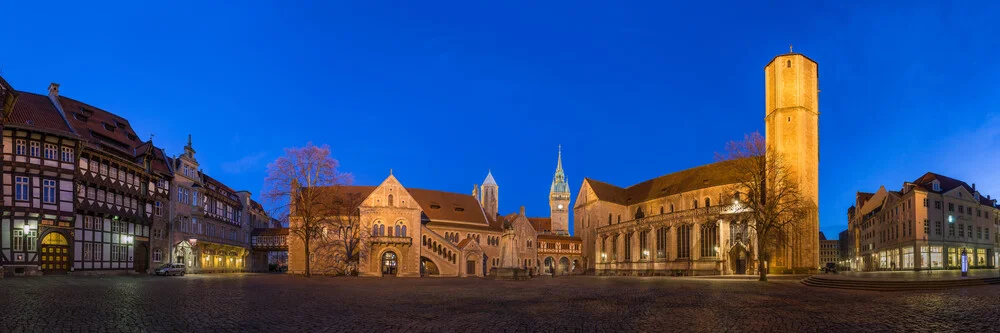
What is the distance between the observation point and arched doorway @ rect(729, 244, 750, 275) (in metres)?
65.8

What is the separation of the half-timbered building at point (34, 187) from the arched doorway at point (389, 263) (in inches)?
1299

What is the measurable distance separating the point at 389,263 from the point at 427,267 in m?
4.65

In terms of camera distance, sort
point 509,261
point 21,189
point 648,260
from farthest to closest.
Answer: point 648,260
point 509,261
point 21,189

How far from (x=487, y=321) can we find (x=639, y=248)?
67022 mm

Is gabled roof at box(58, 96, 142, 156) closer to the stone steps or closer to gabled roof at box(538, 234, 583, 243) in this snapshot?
the stone steps

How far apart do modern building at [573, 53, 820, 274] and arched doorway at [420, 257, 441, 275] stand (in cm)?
2474

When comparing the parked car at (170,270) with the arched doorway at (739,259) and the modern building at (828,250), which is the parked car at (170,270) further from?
the modern building at (828,250)

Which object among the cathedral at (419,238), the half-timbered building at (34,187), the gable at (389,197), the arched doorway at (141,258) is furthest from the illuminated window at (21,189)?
the gable at (389,197)

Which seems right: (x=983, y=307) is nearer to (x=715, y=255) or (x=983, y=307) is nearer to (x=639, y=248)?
(x=715, y=255)

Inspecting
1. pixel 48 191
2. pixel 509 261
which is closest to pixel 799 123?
pixel 509 261

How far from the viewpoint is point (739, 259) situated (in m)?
66.2

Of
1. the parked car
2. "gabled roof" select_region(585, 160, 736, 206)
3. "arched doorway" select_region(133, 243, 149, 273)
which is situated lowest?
the parked car

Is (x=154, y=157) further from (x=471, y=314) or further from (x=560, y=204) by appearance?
(x=560, y=204)

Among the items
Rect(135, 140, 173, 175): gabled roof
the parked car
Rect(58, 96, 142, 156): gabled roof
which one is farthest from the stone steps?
Rect(135, 140, 173, 175): gabled roof
